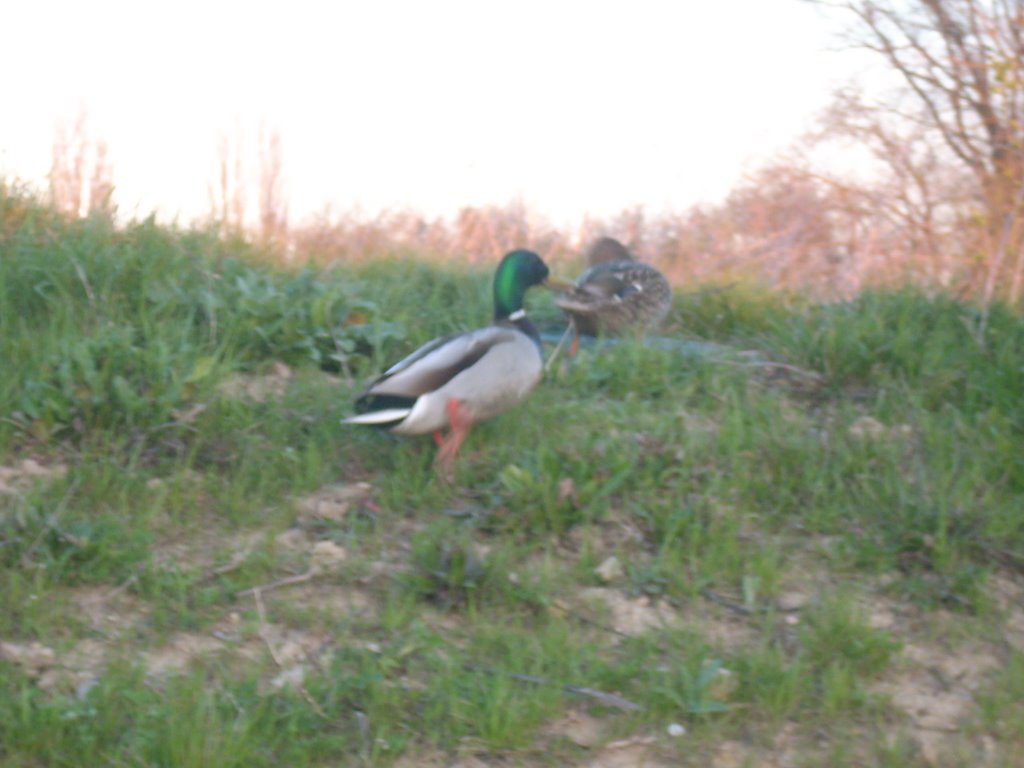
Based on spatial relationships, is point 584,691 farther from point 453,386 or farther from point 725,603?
point 453,386

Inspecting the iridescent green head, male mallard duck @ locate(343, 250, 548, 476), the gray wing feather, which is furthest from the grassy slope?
the iridescent green head

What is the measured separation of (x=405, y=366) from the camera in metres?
4.89

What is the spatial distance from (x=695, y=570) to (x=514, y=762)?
1107 mm

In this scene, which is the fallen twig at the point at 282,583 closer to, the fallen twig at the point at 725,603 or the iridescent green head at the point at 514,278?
the fallen twig at the point at 725,603

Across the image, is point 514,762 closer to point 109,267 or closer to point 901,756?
point 901,756

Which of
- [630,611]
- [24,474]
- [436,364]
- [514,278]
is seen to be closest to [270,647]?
[630,611]

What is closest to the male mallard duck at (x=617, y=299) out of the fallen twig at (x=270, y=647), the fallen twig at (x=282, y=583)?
the fallen twig at (x=282, y=583)

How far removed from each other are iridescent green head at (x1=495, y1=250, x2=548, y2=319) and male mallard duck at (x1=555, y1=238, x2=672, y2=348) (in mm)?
438

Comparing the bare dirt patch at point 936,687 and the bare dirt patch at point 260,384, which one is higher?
the bare dirt patch at point 260,384

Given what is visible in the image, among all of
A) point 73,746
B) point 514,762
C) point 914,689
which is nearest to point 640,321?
point 914,689

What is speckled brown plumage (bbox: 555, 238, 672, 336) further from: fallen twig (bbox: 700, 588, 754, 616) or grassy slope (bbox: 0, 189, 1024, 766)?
fallen twig (bbox: 700, 588, 754, 616)

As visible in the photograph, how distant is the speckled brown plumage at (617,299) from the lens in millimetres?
6293

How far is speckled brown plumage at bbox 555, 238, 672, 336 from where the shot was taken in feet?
20.6

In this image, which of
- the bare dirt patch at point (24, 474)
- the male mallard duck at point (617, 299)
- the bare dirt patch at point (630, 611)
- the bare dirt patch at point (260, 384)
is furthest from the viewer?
the male mallard duck at point (617, 299)
